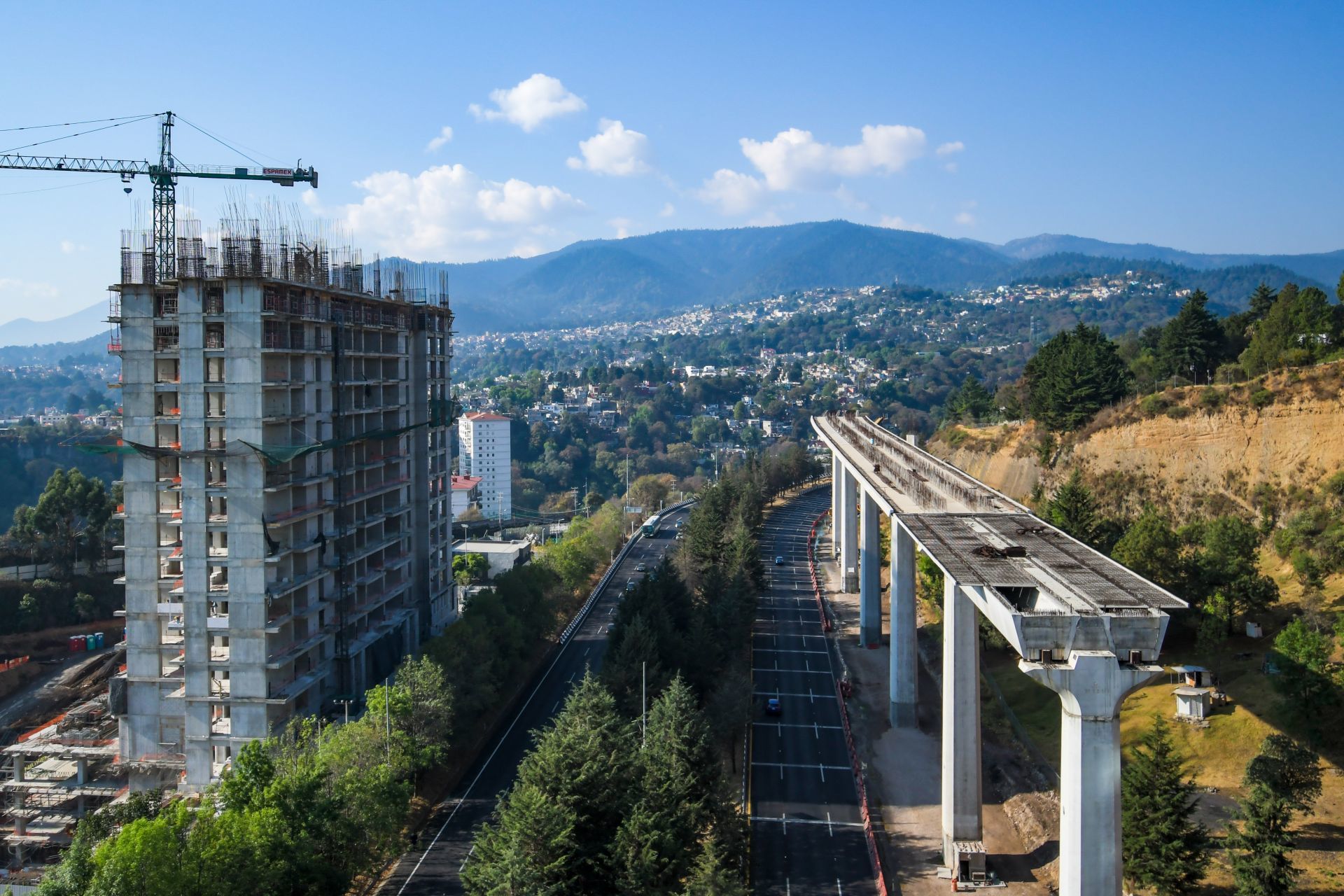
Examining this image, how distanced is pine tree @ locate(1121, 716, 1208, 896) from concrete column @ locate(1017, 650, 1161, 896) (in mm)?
2496

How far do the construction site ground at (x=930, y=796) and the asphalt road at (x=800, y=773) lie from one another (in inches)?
36.7

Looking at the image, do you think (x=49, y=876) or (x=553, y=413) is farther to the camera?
(x=553, y=413)

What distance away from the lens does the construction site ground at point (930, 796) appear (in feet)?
86.8

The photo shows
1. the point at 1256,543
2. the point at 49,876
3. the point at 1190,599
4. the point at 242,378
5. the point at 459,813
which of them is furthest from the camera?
the point at 1256,543

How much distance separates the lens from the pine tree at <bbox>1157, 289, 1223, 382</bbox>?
200 ft

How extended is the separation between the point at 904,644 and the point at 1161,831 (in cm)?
1610

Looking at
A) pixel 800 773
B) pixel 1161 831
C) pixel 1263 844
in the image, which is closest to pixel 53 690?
pixel 800 773

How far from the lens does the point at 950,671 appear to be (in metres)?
26.8

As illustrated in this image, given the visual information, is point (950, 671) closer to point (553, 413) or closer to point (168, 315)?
point (168, 315)

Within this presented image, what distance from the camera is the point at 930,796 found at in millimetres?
31859

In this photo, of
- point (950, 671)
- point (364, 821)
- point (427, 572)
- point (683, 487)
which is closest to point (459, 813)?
point (364, 821)

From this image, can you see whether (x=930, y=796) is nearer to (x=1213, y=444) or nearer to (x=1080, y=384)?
(x=1213, y=444)

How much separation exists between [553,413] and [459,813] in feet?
444

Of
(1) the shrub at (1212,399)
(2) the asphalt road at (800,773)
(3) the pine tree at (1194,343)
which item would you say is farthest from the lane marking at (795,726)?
(3) the pine tree at (1194,343)
